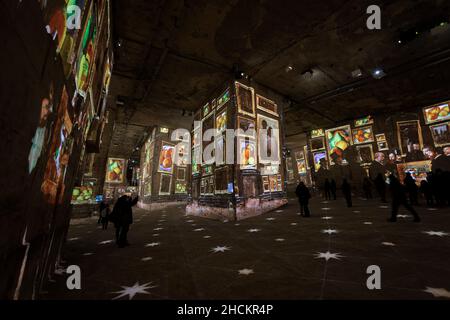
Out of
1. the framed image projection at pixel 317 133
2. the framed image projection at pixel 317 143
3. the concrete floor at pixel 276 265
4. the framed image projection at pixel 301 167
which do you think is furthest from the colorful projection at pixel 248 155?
the framed image projection at pixel 301 167

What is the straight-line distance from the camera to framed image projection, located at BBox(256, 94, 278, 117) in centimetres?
1244

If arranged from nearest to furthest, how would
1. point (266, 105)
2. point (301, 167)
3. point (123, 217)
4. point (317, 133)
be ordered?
point (123, 217)
point (266, 105)
point (317, 133)
point (301, 167)

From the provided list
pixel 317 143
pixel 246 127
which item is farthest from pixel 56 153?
pixel 317 143

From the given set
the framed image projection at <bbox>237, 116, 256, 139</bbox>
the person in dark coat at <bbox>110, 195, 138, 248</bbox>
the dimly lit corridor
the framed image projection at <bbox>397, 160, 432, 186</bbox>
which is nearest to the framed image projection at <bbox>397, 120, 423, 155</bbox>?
the dimly lit corridor

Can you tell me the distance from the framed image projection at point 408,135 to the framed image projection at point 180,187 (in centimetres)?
2109

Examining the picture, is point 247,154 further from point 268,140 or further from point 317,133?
point 317,133

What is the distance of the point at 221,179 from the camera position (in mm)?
11258

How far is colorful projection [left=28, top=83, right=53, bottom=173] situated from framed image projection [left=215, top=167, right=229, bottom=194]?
876 centimetres

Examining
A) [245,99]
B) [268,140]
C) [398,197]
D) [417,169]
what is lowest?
[398,197]

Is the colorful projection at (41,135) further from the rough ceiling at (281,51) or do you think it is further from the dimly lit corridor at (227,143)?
the rough ceiling at (281,51)

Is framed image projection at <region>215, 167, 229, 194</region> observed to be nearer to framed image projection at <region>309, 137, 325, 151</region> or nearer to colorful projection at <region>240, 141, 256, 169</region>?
colorful projection at <region>240, 141, 256, 169</region>

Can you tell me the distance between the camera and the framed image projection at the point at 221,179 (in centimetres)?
1077

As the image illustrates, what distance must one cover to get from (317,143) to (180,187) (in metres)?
16.2

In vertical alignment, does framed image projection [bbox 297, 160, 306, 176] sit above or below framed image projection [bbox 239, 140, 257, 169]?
above
